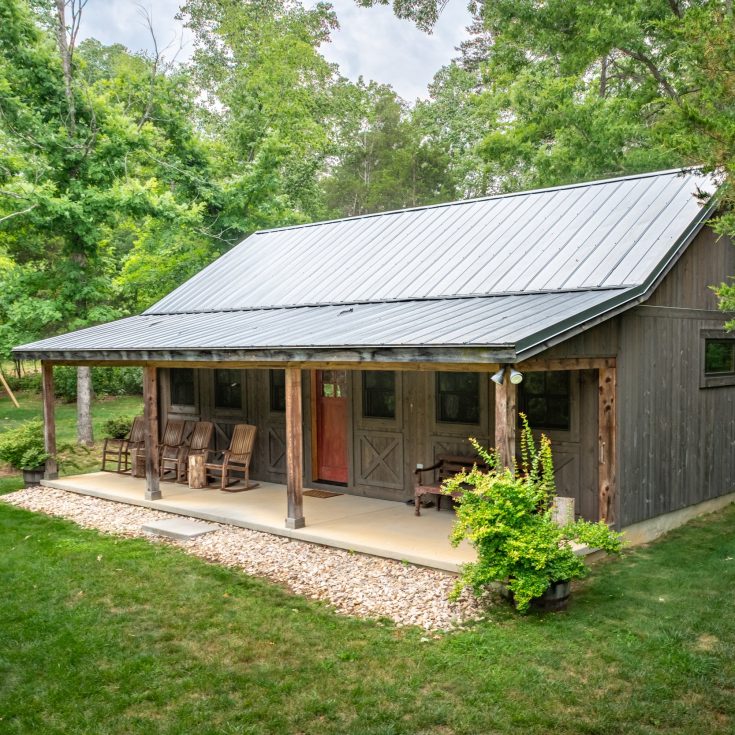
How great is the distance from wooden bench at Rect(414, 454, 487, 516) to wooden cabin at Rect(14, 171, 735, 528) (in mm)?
270

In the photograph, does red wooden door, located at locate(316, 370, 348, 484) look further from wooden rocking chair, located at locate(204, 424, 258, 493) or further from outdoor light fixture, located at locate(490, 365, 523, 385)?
outdoor light fixture, located at locate(490, 365, 523, 385)

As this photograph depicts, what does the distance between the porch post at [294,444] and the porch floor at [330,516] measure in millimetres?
184

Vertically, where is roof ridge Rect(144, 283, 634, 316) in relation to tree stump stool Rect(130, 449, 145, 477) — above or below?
above

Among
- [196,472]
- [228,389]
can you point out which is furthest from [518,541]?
[228,389]

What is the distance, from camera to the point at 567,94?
1669 cm

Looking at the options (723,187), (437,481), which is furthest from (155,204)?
(723,187)

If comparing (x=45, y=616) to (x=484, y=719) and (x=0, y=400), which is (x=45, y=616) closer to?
(x=484, y=719)

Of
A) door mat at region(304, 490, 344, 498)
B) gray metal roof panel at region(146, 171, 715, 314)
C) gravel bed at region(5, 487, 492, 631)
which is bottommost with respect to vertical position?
gravel bed at region(5, 487, 492, 631)

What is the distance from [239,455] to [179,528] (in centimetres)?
222

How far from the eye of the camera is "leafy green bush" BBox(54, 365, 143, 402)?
78.7ft

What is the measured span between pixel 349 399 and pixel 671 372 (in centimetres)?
422

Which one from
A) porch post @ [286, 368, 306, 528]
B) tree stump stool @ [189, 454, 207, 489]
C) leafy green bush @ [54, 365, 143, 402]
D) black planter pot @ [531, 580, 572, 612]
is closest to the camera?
black planter pot @ [531, 580, 572, 612]

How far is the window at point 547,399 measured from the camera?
8.37 m

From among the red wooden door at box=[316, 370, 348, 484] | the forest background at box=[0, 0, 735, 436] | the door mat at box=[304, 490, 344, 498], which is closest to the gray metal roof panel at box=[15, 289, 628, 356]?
the red wooden door at box=[316, 370, 348, 484]
